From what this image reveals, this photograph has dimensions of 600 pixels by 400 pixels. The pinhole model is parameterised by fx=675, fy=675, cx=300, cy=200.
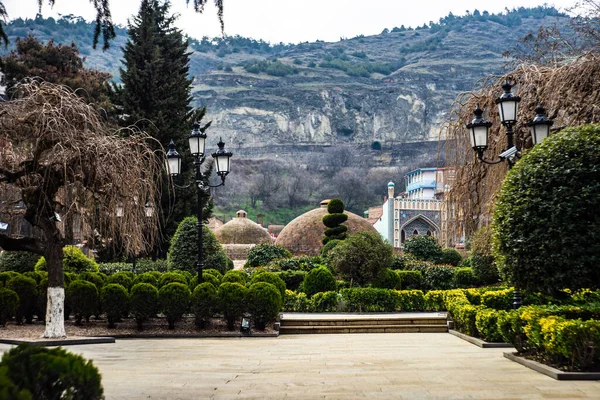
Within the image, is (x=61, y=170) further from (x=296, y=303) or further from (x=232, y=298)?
(x=296, y=303)

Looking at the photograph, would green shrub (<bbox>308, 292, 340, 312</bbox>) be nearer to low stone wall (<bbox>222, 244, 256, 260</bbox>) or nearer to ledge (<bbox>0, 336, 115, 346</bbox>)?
ledge (<bbox>0, 336, 115, 346</bbox>)

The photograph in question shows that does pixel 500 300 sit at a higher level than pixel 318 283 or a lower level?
lower

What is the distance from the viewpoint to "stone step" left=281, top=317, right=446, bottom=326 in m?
15.6

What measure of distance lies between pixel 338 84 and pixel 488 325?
120m

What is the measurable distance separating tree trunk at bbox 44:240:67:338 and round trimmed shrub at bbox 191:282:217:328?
2849mm

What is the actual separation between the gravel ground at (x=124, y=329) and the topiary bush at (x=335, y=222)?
64.0 ft

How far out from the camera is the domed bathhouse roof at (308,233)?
37.1m

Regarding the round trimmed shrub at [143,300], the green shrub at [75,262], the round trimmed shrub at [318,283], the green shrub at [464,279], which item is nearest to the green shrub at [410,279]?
the green shrub at [464,279]

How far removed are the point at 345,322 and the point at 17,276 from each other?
723 centimetres

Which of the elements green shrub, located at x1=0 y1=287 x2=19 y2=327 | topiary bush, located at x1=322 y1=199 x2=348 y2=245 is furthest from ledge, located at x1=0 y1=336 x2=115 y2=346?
topiary bush, located at x1=322 y1=199 x2=348 y2=245

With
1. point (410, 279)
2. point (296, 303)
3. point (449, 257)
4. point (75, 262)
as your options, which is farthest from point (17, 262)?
point (449, 257)

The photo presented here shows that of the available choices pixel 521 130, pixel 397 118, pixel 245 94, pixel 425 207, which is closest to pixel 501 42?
pixel 397 118

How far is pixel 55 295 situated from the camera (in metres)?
11.1

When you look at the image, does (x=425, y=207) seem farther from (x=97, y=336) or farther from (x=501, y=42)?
(x=501, y=42)
